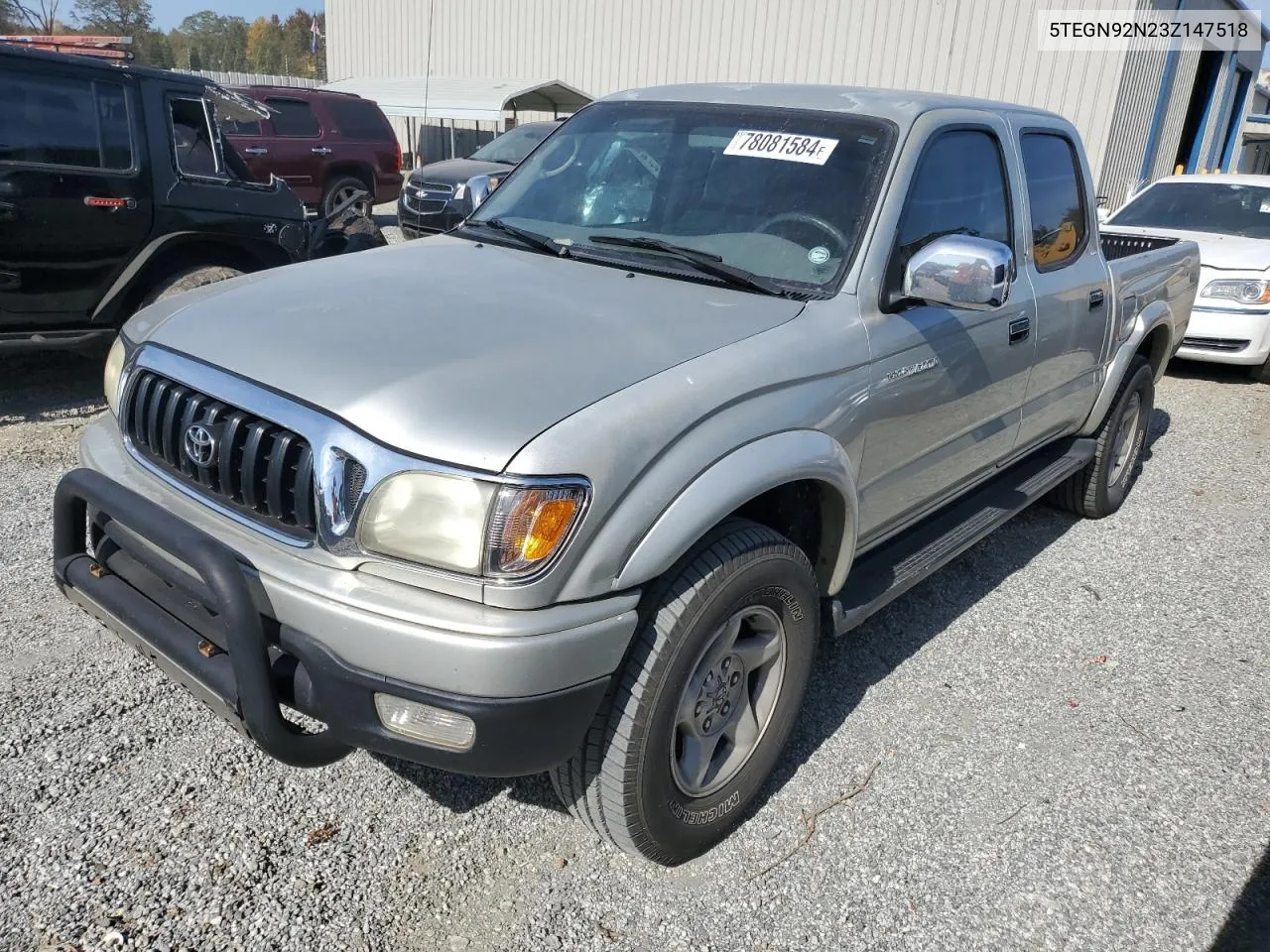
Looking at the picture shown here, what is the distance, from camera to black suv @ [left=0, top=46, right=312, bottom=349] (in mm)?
5516

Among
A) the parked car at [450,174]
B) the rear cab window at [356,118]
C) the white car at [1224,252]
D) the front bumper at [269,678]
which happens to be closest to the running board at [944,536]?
the front bumper at [269,678]

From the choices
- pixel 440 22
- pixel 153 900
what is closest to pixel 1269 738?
pixel 153 900

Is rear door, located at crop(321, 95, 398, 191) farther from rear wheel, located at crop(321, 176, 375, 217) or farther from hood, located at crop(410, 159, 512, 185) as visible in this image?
hood, located at crop(410, 159, 512, 185)

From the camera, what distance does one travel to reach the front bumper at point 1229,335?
865 centimetres

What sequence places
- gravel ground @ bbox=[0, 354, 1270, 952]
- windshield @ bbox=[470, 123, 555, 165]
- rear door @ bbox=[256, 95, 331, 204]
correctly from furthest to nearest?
rear door @ bbox=[256, 95, 331, 204]
windshield @ bbox=[470, 123, 555, 165]
gravel ground @ bbox=[0, 354, 1270, 952]

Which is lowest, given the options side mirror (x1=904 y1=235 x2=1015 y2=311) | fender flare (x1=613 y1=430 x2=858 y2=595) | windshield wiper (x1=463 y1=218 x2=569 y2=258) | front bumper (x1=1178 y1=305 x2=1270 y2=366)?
front bumper (x1=1178 y1=305 x2=1270 y2=366)

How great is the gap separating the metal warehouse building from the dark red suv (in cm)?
224

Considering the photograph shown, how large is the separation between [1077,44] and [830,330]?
1621 cm

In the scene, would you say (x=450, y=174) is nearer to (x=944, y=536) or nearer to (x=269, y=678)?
(x=944, y=536)

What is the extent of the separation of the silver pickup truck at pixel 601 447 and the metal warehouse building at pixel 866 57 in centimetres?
1051

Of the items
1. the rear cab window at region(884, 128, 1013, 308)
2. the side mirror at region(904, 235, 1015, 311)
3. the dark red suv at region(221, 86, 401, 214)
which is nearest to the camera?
the side mirror at region(904, 235, 1015, 311)

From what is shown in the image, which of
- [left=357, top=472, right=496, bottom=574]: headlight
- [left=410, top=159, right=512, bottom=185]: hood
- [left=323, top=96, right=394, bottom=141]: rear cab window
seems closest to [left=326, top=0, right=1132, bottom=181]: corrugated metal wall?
[left=323, top=96, right=394, bottom=141]: rear cab window

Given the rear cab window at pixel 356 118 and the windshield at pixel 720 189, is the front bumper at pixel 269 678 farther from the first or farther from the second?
the rear cab window at pixel 356 118

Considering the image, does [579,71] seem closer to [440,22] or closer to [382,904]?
[440,22]
